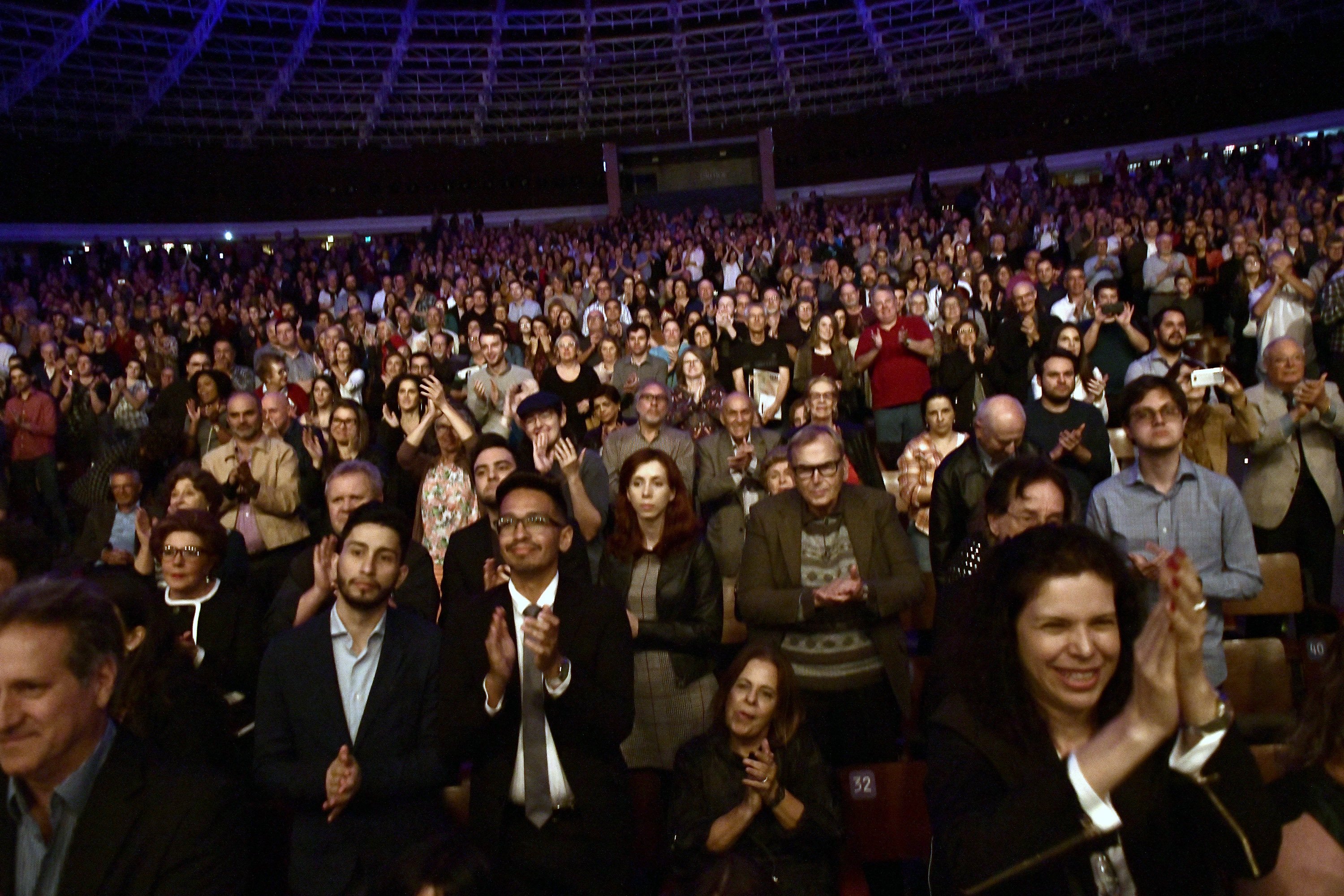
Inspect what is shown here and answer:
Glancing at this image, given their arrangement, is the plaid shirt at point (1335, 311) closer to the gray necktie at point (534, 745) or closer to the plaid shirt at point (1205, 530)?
the plaid shirt at point (1205, 530)

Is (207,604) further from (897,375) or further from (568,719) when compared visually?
(897,375)

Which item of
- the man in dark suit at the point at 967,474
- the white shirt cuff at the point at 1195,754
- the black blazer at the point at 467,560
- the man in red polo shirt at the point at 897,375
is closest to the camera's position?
the white shirt cuff at the point at 1195,754

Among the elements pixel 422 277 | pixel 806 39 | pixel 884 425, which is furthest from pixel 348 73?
pixel 884 425

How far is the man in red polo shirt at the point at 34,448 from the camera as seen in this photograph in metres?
5.96

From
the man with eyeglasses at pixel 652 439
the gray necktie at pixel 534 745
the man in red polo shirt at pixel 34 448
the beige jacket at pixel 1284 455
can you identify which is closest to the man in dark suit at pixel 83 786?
the gray necktie at pixel 534 745

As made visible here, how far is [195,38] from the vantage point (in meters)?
17.8

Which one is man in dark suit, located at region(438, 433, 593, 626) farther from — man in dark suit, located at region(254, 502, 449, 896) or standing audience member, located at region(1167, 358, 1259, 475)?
standing audience member, located at region(1167, 358, 1259, 475)

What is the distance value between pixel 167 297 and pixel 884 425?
8.23 meters

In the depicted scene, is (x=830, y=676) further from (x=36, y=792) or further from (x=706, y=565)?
(x=36, y=792)

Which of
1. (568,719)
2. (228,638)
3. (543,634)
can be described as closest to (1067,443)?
(568,719)

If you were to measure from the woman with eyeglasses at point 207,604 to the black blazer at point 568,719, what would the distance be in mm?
917

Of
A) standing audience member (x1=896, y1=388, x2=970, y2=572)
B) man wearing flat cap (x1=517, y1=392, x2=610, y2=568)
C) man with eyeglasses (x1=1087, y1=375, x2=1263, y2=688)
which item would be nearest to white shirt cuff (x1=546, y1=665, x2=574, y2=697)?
man wearing flat cap (x1=517, y1=392, x2=610, y2=568)

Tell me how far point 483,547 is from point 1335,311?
16.0ft

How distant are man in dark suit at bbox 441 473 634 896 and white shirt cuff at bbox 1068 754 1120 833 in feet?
3.52
